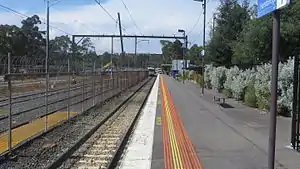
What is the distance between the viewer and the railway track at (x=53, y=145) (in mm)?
9048

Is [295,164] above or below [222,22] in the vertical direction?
below

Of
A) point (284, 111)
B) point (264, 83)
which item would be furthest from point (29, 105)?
point (264, 83)

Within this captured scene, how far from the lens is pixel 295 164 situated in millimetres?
9008

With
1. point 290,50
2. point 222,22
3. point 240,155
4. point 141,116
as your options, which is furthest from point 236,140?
point 222,22

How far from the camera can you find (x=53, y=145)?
1116 centimetres

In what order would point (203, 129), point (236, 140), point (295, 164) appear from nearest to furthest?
point (295, 164)
point (236, 140)
point (203, 129)

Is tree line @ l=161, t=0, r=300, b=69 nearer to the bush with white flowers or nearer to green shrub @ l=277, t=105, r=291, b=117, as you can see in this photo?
the bush with white flowers

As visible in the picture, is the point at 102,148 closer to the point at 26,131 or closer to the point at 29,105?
the point at 26,131

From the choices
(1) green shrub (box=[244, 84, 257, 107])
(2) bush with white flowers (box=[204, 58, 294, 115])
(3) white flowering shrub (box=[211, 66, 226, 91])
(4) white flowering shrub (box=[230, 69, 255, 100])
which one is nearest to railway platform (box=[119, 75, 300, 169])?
(2) bush with white flowers (box=[204, 58, 294, 115])

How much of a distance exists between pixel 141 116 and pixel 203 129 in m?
5.30

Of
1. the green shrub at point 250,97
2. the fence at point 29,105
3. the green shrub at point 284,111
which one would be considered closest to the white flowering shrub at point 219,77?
the green shrub at point 250,97

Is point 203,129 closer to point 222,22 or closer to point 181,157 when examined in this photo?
point 181,157

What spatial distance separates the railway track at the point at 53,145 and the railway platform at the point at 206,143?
4.72 ft

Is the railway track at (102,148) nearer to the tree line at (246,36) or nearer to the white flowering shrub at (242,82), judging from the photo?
the tree line at (246,36)
